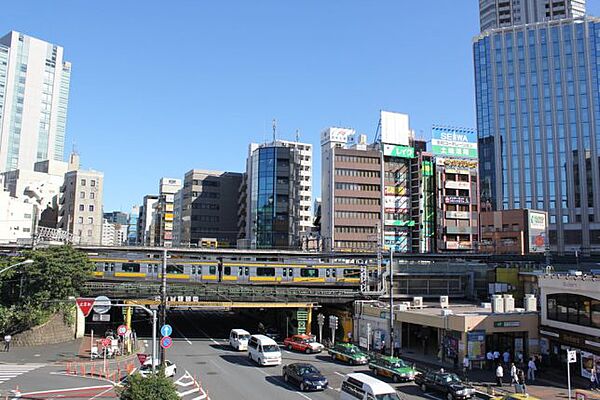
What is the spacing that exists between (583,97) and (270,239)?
82041mm

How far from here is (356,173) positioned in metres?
99.6

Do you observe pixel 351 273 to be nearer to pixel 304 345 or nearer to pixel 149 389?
pixel 304 345

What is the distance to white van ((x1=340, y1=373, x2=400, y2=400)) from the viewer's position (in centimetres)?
2428

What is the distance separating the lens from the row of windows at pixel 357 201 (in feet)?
322

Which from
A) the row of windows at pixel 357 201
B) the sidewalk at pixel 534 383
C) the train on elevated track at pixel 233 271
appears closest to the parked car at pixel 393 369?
the sidewalk at pixel 534 383

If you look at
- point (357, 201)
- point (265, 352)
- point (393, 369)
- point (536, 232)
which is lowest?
point (393, 369)

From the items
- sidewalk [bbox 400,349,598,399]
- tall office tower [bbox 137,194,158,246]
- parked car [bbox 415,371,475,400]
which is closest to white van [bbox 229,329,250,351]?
sidewalk [bbox 400,349,598,399]

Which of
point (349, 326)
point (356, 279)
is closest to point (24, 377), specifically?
point (349, 326)

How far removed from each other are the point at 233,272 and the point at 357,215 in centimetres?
4196

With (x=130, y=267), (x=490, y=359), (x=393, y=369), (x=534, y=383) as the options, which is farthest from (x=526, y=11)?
(x=393, y=369)

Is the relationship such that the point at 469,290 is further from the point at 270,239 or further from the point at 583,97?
the point at 583,97

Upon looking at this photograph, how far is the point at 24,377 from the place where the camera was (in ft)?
110

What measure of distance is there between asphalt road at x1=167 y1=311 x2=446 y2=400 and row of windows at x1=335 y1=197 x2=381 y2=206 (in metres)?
42.9

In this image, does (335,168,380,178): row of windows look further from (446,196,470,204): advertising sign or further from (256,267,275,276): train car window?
(256,267,275,276): train car window
